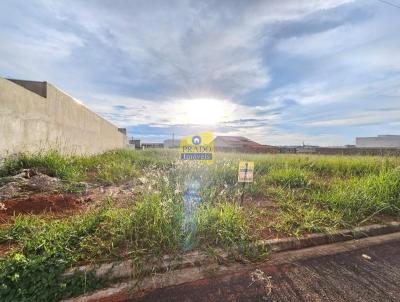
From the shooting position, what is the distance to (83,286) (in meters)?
1.75

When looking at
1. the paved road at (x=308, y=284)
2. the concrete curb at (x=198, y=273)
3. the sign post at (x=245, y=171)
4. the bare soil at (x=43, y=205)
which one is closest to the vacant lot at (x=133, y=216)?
the bare soil at (x=43, y=205)

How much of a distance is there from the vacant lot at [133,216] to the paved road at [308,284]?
0.34 meters

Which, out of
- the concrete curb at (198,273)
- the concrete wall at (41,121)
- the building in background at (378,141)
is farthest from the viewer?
the building in background at (378,141)

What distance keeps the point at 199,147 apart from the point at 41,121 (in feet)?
14.9

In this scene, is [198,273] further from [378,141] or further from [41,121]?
[378,141]

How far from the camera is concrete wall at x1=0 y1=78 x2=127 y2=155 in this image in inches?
171

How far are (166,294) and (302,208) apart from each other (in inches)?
106

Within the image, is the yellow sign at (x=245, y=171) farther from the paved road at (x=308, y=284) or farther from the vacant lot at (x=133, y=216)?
the paved road at (x=308, y=284)

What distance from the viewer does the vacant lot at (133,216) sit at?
71.3 inches

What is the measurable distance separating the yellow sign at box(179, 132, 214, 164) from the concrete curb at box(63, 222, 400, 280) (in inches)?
105

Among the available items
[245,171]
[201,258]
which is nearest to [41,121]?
[245,171]

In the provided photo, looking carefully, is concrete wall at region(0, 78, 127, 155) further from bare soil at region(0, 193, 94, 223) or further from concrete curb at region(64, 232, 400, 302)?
concrete curb at region(64, 232, 400, 302)

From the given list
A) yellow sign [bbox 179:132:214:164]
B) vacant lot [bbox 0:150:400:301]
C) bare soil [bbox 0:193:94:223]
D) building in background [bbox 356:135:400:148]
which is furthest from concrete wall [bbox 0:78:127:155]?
building in background [bbox 356:135:400:148]

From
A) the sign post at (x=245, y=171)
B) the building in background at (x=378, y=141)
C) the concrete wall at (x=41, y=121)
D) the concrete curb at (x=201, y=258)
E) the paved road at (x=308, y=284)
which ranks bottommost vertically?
the paved road at (x=308, y=284)
